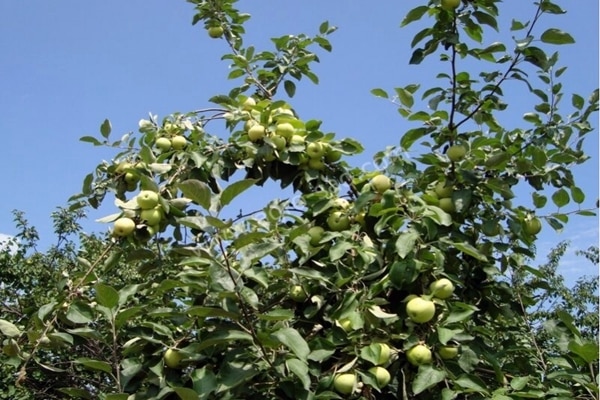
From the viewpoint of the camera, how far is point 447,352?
1.97m

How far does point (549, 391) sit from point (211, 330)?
102 centimetres

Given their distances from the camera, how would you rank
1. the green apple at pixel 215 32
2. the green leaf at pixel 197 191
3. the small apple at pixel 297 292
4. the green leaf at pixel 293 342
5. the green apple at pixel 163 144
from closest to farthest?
1. the green leaf at pixel 197 191
2. the green leaf at pixel 293 342
3. the small apple at pixel 297 292
4. the green apple at pixel 163 144
5. the green apple at pixel 215 32

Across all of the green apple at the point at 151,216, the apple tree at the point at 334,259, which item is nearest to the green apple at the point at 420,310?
the apple tree at the point at 334,259

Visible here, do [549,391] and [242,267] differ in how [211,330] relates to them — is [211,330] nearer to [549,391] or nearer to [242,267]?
[242,267]

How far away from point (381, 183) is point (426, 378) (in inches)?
27.2

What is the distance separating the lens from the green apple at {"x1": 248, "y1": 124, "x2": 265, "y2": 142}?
93.9 inches

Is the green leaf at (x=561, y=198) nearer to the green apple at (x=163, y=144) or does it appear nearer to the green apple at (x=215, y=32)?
the green apple at (x=163, y=144)

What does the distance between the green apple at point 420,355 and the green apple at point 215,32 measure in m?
1.99

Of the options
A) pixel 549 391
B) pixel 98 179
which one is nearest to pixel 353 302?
pixel 549 391

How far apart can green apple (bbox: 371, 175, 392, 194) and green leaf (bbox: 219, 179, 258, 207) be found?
78cm

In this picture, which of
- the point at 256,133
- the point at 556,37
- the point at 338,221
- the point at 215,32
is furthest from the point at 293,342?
the point at 215,32

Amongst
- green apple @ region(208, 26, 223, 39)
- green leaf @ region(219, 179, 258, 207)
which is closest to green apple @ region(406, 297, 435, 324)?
green leaf @ region(219, 179, 258, 207)

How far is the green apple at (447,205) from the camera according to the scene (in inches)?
87.8

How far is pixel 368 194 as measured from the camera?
218 cm
